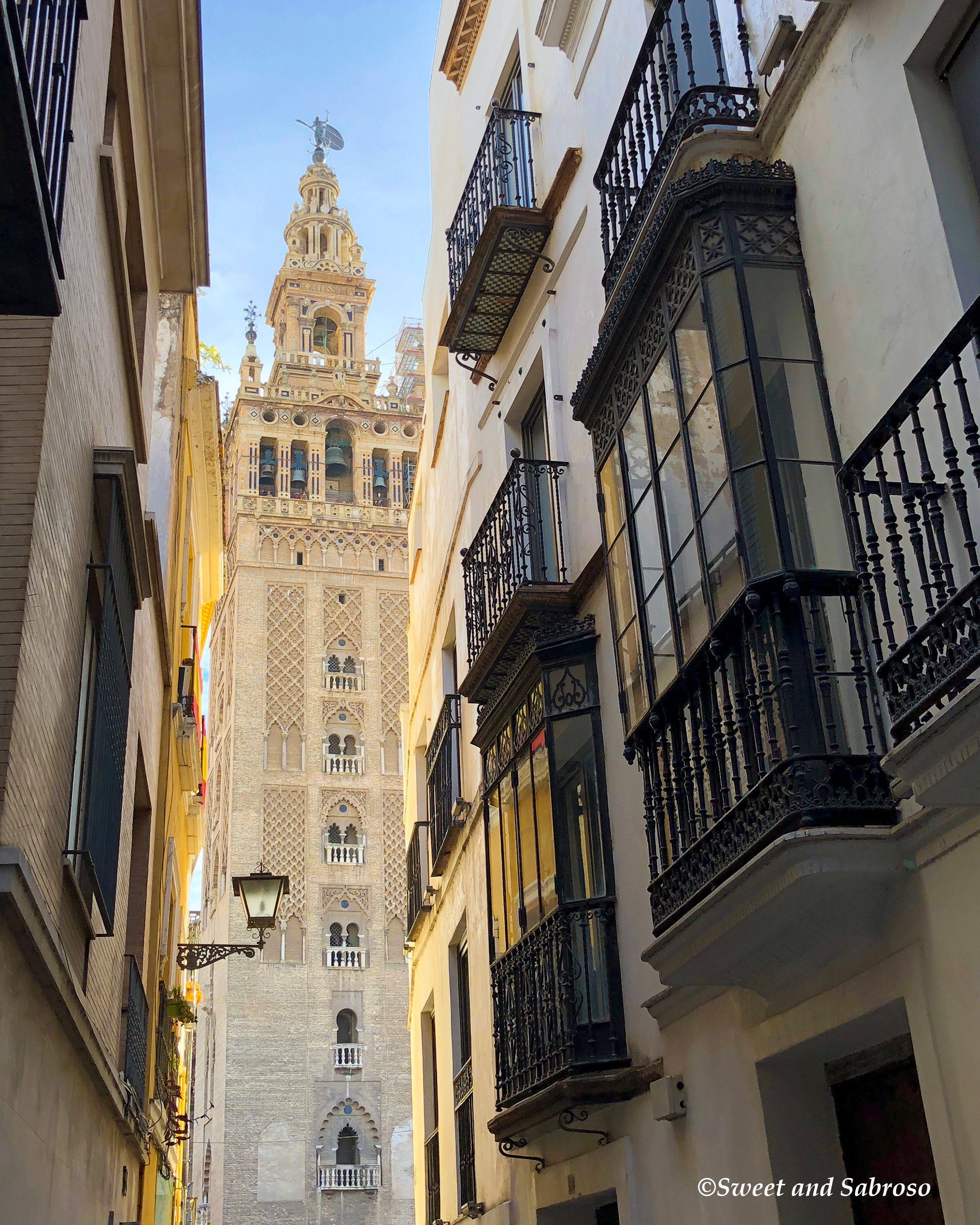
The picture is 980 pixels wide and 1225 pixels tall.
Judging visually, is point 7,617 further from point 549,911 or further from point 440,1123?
point 440,1123

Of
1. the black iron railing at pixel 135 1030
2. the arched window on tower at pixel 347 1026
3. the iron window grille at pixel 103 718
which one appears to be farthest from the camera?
the arched window on tower at pixel 347 1026

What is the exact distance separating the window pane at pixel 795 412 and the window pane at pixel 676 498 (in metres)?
0.58

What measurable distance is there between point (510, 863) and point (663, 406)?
4.05 meters

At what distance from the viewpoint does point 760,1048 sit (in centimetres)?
583

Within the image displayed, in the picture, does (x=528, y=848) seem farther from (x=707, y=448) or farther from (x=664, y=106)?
(x=664, y=106)

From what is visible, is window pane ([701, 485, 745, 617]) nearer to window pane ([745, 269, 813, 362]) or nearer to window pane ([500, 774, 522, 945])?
window pane ([745, 269, 813, 362])

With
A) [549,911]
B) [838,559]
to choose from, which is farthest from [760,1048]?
[549,911]

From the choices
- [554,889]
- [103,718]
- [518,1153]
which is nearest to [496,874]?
[554,889]

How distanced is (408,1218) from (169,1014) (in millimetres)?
29625

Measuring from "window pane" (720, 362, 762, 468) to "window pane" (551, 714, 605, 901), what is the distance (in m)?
3.13

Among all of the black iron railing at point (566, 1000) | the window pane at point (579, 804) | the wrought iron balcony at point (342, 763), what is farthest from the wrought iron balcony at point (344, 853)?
the window pane at point (579, 804)

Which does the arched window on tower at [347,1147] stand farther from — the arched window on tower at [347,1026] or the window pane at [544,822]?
the window pane at [544,822]

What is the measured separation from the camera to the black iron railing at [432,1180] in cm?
1383

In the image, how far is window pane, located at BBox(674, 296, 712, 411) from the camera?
6129 mm
